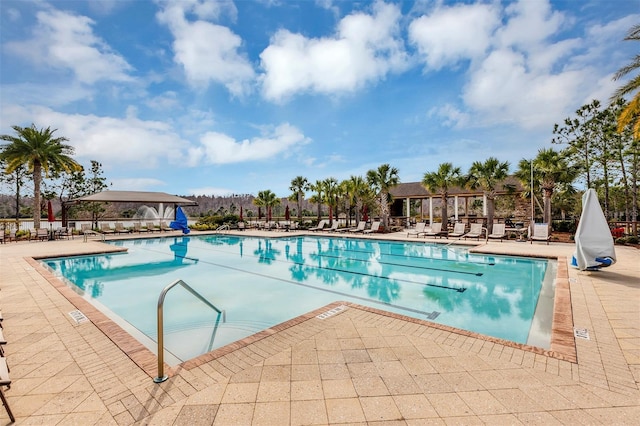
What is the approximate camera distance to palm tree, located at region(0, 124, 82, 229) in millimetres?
18250

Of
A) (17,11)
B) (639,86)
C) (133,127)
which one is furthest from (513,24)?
(133,127)

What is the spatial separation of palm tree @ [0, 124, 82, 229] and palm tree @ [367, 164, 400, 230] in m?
21.0

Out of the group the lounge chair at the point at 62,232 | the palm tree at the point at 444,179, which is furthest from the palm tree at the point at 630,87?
the lounge chair at the point at 62,232

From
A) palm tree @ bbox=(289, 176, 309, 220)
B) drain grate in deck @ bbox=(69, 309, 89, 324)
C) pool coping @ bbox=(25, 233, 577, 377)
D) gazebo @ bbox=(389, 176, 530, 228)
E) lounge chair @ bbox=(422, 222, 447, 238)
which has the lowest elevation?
pool coping @ bbox=(25, 233, 577, 377)

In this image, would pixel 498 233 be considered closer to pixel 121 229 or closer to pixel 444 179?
pixel 444 179

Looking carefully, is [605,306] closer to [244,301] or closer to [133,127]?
[244,301]

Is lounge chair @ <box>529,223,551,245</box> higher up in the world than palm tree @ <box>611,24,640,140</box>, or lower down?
lower down

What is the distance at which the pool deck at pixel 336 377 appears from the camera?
7.96 ft

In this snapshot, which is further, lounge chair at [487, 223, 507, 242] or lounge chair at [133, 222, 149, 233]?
lounge chair at [133, 222, 149, 233]

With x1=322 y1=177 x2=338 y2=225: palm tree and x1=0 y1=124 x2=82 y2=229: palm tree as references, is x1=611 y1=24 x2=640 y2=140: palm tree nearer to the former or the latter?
x1=322 y1=177 x2=338 y2=225: palm tree

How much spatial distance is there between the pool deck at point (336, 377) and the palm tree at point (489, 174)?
13.3 meters

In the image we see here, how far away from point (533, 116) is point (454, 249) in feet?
31.8

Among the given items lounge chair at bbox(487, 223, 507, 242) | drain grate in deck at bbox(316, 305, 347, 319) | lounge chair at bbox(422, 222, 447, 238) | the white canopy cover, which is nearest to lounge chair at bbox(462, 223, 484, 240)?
lounge chair at bbox(487, 223, 507, 242)

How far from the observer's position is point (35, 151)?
1856 centimetres
